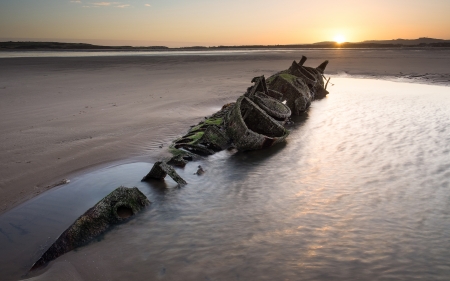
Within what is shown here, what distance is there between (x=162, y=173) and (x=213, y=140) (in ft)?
8.05

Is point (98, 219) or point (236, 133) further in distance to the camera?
point (236, 133)

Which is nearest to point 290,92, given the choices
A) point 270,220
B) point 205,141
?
point 205,141

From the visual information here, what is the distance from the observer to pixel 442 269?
12.6 feet

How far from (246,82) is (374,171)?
15931mm

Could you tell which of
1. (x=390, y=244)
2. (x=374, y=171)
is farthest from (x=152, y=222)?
(x=374, y=171)

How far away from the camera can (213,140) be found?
28.1 ft

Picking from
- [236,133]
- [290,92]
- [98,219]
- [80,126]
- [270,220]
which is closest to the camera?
[98,219]

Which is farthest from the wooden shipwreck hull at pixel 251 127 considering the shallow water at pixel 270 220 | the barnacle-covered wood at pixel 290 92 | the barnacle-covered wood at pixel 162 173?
the barnacle-covered wood at pixel 290 92

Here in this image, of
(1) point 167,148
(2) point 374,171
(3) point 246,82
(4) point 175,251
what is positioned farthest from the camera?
(3) point 246,82

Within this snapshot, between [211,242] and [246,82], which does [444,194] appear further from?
[246,82]

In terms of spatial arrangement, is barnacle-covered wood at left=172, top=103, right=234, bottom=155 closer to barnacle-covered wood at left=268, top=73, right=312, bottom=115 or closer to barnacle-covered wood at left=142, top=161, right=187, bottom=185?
barnacle-covered wood at left=142, top=161, right=187, bottom=185

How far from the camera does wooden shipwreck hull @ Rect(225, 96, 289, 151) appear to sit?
8078 millimetres

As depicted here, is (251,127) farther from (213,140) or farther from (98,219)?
(98,219)

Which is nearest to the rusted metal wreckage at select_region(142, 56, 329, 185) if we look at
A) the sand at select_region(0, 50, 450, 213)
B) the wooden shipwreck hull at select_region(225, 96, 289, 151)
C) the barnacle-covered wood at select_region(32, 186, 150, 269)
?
Result: the wooden shipwreck hull at select_region(225, 96, 289, 151)
